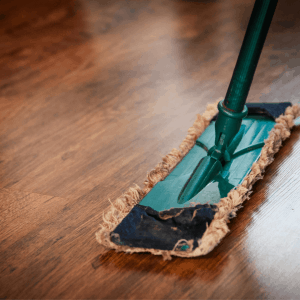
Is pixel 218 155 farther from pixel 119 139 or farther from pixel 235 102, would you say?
pixel 119 139

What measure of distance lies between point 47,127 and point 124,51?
657 millimetres

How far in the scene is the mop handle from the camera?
26.9 inches

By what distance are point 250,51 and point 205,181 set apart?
308 mm

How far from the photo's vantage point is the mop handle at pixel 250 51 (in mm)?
682

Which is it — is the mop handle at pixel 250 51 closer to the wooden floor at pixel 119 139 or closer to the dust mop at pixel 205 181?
the dust mop at pixel 205 181

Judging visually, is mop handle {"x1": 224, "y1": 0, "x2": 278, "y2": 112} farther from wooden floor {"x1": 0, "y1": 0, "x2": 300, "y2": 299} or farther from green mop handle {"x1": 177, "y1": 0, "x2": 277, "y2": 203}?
wooden floor {"x1": 0, "y1": 0, "x2": 300, "y2": 299}

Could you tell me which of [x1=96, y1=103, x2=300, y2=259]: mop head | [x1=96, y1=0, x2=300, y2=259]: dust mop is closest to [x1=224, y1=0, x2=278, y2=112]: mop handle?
[x1=96, y1=0, x2=300, y2=259]: dust mop

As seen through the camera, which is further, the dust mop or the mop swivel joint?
the mop swivel joint

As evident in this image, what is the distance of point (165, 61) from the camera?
4.73ft

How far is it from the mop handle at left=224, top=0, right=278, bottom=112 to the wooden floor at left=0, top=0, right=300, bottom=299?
219mm

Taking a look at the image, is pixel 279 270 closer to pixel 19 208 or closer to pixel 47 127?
pixel 19 208

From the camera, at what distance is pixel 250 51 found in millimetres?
715

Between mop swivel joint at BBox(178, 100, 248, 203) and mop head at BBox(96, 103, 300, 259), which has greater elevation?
mop swivel joint at BBox(178, 100, 248, 203)

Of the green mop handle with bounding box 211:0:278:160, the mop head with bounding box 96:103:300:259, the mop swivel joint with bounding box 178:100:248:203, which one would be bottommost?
the mop head with bounding box 96:103:300:259
